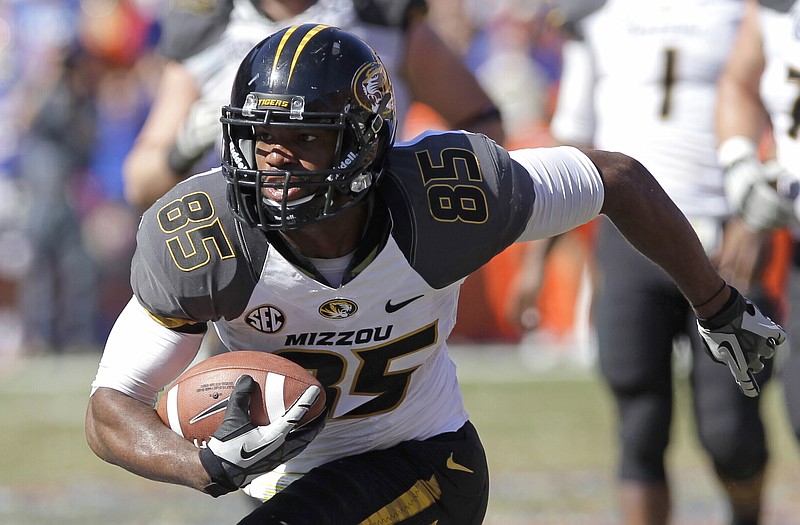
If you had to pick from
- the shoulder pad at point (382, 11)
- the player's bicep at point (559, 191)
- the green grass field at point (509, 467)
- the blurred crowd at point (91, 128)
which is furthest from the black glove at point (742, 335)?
the blurred crowd at point (91, 128)

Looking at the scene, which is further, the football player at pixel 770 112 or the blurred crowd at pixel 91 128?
the blurred crowd at pixel 91 128

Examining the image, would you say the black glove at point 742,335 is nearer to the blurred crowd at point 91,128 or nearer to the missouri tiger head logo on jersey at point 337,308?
the missouri tiger head logo on jersey at point 337,308

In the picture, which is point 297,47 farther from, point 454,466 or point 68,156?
point 68,156

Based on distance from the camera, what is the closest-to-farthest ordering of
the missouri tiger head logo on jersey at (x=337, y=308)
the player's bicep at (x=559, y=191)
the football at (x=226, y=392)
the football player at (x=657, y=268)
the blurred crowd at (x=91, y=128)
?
1. the football at (x=226, y=392)
2. the missouri tiger head logo on jersey at (x=337, y=308)
3. the player's bicep at (x=559, y=191)
4. the football player at (x=657, y=268)
5. the blurred crowd at (x=91, y=128)

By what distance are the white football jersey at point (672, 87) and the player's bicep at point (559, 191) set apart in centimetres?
142

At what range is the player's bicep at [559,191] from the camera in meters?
3.19

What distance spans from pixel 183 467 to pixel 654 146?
96.1 inches

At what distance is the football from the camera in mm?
2785

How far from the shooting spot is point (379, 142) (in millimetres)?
3135

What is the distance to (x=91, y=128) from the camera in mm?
10977

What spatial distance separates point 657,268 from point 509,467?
7.37ft

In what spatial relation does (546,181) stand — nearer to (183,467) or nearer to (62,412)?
(183,467)

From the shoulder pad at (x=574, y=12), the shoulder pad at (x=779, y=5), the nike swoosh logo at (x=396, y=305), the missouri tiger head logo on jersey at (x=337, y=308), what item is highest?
the missouri tiger head logo on jersey at (x=337, y=308)

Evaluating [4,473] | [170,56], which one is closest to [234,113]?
[170,56]
